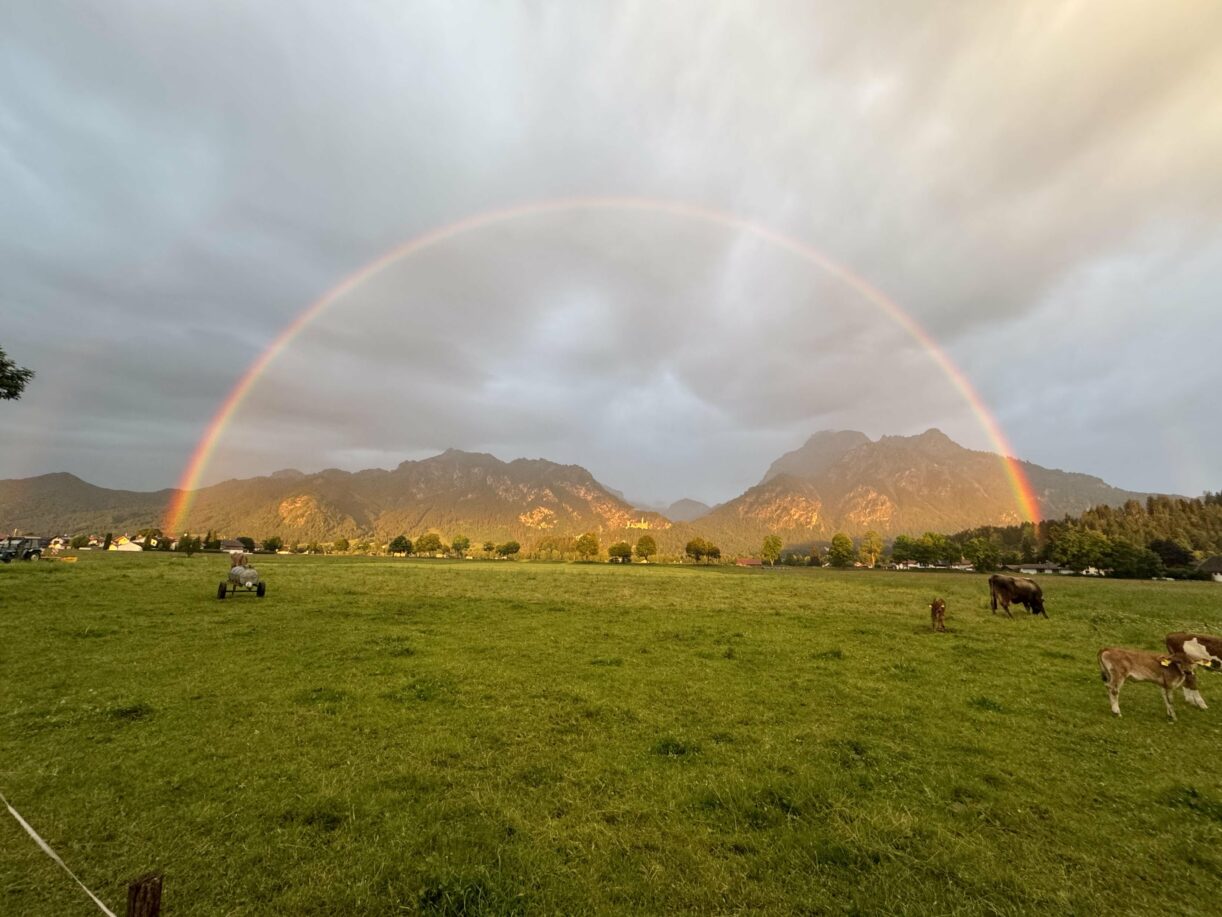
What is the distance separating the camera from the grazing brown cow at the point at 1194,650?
14117 mm

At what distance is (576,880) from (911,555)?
192 m

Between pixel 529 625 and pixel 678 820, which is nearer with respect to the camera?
pixel 678 820

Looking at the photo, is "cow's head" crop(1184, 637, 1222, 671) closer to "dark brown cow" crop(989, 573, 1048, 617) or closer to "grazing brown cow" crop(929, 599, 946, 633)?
"grazing brown cow" crop(929, 599, 946, 633)

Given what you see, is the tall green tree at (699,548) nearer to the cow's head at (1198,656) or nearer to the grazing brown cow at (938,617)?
the grazing brown cow at (938,617)

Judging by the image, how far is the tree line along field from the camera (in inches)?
276

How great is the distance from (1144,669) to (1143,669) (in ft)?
0.07

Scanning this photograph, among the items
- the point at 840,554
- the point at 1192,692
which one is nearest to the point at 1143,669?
the point at 1192,692

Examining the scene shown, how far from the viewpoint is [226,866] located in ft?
23.6

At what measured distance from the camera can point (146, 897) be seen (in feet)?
12.6

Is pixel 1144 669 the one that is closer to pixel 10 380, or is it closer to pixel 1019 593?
pixel 1019 593

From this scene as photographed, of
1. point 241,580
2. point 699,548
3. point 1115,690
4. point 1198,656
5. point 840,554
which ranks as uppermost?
point 1198,656

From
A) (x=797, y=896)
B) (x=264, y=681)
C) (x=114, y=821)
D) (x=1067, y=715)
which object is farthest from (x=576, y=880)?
(x=1067, y=715)

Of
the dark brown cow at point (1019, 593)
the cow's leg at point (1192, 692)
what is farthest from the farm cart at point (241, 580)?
the dark brown cow at point (1019, 593)

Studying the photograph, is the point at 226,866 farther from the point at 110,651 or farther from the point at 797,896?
the point at 110,651
